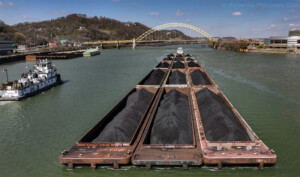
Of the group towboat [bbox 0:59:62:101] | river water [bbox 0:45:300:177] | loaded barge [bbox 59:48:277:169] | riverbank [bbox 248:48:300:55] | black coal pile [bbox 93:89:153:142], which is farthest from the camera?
riverbank [bbox 248:48:300:55]

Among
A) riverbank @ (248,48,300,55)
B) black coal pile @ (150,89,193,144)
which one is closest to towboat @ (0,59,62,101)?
black coal pile @ (150,89,193,144)

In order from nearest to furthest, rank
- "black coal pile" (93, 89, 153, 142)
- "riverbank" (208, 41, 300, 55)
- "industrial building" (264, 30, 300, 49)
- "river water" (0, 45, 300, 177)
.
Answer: "river water" (0, 45, 300, 177) < "black coal pile" (93, 89, 153, 142) < "riverbank" (208, 41, 300, 55) < "industrial building" (264, 30, 300, 49)

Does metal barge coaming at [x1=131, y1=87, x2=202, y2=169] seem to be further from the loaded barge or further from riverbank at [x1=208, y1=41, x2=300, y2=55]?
riverbank at [x1=208, y1=41, x2=300, y2=55]

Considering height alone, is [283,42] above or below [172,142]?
above

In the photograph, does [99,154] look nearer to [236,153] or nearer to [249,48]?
[236,153]

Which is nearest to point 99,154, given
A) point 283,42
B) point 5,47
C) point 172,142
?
point 172,142

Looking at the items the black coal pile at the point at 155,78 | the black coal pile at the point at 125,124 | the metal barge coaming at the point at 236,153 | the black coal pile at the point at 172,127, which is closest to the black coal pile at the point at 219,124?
the metal barge coaming at the point at 236,153

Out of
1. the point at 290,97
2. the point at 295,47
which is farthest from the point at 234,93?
the point at 295,47
